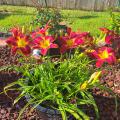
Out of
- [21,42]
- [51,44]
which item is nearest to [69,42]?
[51,44]

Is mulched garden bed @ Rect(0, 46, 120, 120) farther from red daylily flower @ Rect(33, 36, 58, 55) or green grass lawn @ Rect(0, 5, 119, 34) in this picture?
green grass lawn @ Rect(0, 5, 119, 34)

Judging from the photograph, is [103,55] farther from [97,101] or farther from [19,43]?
[97,101]

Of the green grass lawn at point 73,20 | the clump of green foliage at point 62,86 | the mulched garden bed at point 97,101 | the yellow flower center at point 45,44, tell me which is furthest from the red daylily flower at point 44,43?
the green grass lawn at point 73,20

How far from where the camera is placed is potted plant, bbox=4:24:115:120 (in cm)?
313

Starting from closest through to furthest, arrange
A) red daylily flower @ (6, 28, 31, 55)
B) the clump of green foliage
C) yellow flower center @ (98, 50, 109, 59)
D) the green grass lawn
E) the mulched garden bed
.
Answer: red daylily flower @ (6, 28, 31, 55) < yellow flower center @ (98, 50, 109, 59) < the clump of green foliage < the mulched garden bed < the green grass lawn

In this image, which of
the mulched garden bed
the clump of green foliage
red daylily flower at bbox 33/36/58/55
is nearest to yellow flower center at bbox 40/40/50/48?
red daylily flower at bbox 33/36/58/55

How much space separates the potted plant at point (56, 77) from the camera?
3.13 m

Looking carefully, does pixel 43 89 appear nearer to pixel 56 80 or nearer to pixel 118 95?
pixel 56 80

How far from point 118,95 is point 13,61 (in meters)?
1.58

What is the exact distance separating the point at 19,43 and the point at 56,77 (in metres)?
0.70

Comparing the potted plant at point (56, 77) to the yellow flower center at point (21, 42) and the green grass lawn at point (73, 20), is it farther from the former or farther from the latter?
the green grass lawn at point (73, 20)

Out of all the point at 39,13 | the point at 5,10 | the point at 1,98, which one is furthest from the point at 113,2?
the point at 1,98

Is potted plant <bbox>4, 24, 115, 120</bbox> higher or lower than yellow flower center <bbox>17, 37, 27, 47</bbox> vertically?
lower

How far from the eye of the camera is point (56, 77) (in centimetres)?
362
